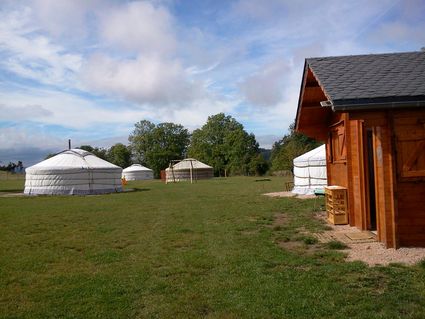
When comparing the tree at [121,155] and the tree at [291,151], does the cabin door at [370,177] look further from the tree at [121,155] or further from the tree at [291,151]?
the tree at [121,155]

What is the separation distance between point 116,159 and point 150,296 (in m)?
68.6

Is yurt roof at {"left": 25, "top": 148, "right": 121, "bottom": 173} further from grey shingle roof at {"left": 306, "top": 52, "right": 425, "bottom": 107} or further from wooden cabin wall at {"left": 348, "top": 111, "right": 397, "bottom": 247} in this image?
wooden cabin wall at {"left": 348, "top": 111, "right": 397, "bottom": 247}

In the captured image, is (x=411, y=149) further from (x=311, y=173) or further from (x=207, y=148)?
(x=207, y=148)

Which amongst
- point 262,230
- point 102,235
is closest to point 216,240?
point 262,230

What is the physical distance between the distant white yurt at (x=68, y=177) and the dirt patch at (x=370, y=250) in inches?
668

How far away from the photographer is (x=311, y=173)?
1703 cm

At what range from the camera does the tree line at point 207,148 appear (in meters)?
53.7

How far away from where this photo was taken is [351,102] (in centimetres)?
555

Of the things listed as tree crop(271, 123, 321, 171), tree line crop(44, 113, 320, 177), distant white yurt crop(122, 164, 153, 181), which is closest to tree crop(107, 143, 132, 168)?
tree line crop(44, 113, 320, 177)

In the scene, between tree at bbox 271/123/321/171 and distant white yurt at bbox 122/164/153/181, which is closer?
tree at bbox 271/123/321/171

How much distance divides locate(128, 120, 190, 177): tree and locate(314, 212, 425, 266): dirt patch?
57.0m

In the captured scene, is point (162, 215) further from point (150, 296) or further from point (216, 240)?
point (150, 296)

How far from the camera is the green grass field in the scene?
13.1ft

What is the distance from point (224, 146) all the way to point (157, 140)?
43.5 feet
